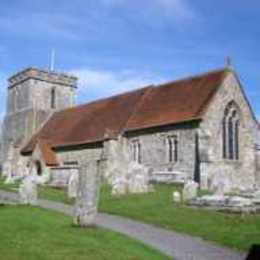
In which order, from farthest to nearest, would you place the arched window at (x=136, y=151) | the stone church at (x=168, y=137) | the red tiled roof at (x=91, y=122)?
the red tiled roof at (x=91, y=122) < the arched window at (x=136, y=151) < the stone church at (x=168, y=137)

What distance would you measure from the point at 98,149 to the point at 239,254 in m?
25.9

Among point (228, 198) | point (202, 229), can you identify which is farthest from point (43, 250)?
point (228, 198)

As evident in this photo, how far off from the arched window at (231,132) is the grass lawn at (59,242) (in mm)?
20215

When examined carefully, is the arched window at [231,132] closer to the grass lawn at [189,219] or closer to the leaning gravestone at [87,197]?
A: the grass lawn at [189,219]

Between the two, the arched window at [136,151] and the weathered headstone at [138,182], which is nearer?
the weathered headstone at [138,182]

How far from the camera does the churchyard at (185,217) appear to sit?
44.6 ft

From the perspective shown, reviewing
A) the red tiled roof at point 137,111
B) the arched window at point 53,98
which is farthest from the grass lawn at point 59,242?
the arched window at point 53,98

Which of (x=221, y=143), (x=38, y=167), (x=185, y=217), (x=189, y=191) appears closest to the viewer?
(x=185, y=217)

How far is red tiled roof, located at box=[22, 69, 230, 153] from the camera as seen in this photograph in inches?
1323

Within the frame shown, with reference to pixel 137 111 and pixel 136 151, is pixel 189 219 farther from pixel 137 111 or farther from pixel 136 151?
pixel 137 111

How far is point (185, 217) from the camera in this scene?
672 inches

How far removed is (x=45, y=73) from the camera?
50.9m

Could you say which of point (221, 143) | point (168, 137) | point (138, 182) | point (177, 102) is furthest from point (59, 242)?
point (177, 102)

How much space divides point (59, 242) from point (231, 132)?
973 inches
